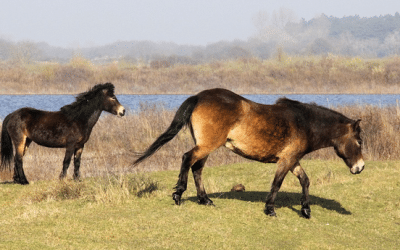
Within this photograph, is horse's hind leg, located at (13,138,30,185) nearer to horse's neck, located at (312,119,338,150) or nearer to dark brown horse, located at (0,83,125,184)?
dark brown horse, located at (0,83,125,184)

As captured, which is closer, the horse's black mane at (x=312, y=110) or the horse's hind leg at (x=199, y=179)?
the horse's hind leg at (x=199, y=179)

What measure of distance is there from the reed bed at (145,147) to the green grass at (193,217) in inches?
164

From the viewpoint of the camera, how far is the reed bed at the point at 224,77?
155 ft

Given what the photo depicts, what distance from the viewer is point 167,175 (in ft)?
37.4

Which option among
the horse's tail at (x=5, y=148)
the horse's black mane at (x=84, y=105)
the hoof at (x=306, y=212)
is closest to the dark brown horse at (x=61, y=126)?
the horse's black mane at (x=84, y=105)

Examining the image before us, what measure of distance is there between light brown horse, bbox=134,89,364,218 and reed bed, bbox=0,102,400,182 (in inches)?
239

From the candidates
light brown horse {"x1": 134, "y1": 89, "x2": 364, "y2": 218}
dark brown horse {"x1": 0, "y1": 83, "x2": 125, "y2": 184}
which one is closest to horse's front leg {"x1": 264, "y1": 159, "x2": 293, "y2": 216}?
light brown horse {"x1": 134, "y1": 89, "x2": 364, "y2": 218}

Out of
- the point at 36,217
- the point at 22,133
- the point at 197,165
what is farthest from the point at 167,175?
the point at 36,217

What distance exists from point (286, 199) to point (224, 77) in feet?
140

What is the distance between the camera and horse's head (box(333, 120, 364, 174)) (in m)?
7.49

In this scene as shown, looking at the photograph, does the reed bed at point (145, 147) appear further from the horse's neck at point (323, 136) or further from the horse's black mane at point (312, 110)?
the horse's neck at point (323, 136)

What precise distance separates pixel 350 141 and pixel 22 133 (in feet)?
23.3

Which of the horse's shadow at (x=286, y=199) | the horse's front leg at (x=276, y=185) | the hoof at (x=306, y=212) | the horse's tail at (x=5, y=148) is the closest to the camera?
the horse's front leg at (x=276, y=185)

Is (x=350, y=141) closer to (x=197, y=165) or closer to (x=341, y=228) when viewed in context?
(x=341, y=228)
